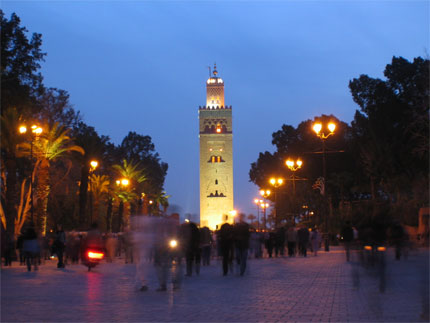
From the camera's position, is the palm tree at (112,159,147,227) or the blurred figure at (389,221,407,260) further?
the palm tree at (112,159,147,227)

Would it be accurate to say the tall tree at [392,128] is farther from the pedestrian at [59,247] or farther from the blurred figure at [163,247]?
the blurred figure at [163,247]

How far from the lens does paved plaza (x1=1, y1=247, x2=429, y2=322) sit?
8.55m

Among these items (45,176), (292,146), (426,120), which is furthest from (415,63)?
(45,176)

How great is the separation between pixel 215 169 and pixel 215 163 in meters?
0.99

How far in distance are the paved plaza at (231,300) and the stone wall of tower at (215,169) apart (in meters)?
85.2

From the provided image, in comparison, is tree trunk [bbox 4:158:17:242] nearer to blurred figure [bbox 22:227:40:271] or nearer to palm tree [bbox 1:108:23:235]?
palm tree [bbox 1:108:23:235]

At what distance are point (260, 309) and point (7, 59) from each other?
90.2 ft

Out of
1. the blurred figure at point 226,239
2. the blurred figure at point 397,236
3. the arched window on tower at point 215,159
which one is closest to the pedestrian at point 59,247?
the blurred figure at point 226,239

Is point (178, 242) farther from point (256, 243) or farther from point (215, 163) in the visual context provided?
point (215, 163)

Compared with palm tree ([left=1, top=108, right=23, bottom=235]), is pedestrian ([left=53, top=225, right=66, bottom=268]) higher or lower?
lower

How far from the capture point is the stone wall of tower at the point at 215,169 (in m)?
100

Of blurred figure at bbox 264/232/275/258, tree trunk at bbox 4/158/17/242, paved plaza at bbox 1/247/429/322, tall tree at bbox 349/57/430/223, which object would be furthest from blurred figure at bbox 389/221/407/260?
tall tree at bbox 349/57/430/223

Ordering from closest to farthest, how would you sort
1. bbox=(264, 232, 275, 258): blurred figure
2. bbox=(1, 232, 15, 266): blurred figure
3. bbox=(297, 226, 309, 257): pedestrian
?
1. bbox=(1, 232, 15, 266): blurred figure
2. bbox=(297, 226, 309, 257): pedestrian
3. bbox=(264, 232, 275, 258): blurred figure

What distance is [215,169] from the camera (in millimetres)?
101375
